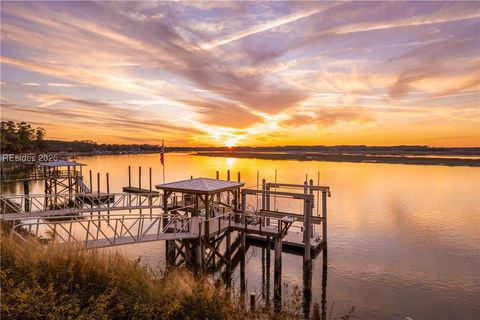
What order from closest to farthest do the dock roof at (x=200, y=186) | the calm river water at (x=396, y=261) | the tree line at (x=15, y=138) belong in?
the calm river water at (x=396, y=261) < the dock roof at (x=200, y=186) < the tree line at (x=15, y=138)

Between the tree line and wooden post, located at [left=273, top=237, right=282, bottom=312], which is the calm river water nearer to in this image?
wooden post, located at [left=273, top=237, right=282, bottom=312]

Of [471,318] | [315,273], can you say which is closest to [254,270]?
[315,273]

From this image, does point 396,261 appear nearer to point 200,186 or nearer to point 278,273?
point 278,273

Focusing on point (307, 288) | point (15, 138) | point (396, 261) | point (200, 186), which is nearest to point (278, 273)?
point (307, 288)

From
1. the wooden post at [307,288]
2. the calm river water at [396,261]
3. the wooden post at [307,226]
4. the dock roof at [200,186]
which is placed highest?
the dock roof at [200,186]

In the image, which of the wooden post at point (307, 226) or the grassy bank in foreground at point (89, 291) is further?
the wooden post at point (307, 226)

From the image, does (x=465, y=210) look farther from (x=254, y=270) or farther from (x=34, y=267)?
(x=34, y=267)

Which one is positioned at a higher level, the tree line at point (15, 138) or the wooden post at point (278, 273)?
the tree line at point (15, 138)

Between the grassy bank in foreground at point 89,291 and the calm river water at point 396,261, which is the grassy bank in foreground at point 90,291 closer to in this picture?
the grassy bank in foreground at point 89,291

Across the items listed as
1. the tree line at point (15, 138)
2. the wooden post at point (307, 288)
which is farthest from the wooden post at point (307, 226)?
the tree line at point (15, 138)

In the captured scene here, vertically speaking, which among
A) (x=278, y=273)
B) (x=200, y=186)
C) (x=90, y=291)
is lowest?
(x=278, y=273)

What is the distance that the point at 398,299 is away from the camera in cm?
1378

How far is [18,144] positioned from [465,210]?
93.8 meters

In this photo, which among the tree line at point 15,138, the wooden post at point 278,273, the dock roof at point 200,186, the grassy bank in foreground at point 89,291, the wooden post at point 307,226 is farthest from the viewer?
the tree line at point 15,138
